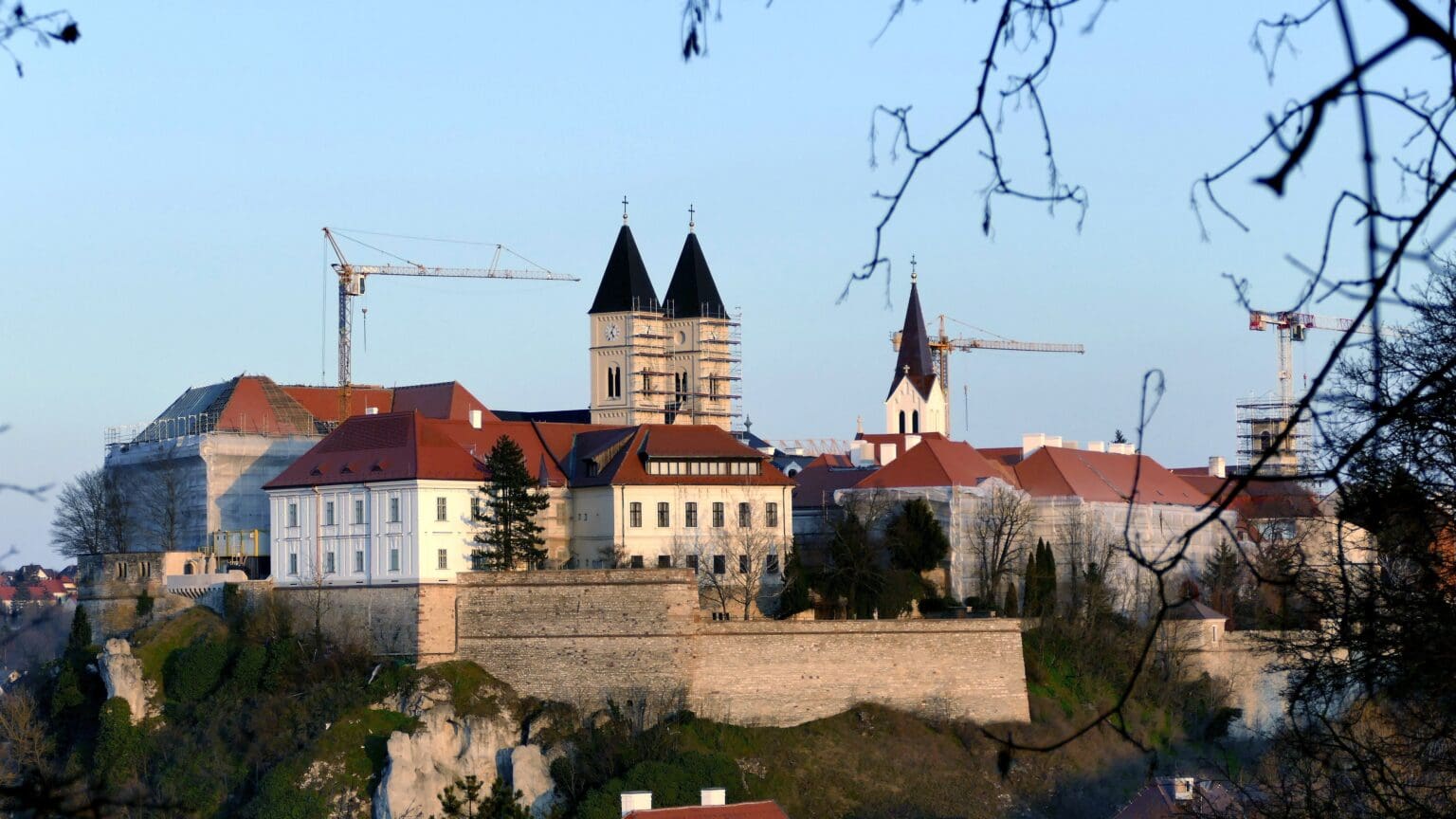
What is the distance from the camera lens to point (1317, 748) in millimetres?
9781

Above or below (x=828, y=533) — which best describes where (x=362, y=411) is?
above

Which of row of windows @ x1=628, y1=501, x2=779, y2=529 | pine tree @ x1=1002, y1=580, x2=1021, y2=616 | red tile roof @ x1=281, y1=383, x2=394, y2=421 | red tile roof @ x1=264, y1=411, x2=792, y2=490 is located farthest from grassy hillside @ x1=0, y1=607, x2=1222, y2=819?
red tile roof @ x1=281, y1=383, x2=394, y2=421

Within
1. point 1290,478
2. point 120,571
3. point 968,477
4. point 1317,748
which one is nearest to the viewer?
point 1290,478

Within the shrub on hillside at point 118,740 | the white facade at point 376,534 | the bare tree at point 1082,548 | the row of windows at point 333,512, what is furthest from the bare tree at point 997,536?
the shrub on hillside at point 118,740

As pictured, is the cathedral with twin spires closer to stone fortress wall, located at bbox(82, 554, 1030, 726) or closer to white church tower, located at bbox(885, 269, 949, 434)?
white church tower, located at bbox(885, 269, 949, 434)

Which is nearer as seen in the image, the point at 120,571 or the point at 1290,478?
the point at 1290,478

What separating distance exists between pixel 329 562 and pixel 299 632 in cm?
211

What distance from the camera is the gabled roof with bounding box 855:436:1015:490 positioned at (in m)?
56.4

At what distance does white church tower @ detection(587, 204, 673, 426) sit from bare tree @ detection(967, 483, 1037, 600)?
22.4m

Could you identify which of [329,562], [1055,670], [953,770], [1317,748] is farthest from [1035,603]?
[1317,748]

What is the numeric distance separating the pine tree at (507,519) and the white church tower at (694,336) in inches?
1189

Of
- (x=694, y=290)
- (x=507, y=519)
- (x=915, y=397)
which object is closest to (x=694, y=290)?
(x=694, y=290)

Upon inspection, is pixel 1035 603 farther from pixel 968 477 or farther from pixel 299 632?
pixel 299 632

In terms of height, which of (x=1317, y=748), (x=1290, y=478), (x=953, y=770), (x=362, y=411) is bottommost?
(x=953, y=770)
